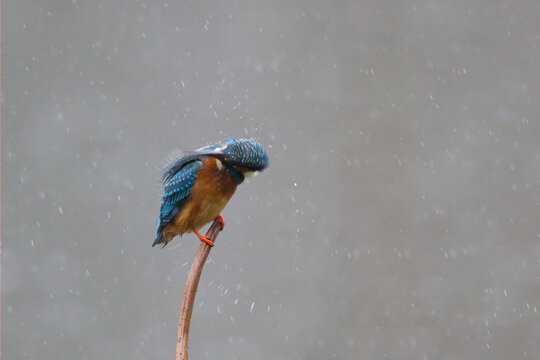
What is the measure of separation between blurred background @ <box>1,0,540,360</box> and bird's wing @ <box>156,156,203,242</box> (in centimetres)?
167

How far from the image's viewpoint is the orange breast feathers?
183 centimetres

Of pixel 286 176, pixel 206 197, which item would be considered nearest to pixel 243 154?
pixel 206 197

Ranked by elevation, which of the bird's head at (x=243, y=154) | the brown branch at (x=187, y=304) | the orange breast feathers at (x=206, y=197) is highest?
the orange breast feathers at (x=206, y=197)

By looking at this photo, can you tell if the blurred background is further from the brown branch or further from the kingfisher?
the brown branch

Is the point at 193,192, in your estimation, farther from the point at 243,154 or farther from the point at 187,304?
the point at 187,304

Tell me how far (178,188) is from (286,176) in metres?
1.89

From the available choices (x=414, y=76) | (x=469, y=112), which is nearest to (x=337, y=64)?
(x=414, y=76)

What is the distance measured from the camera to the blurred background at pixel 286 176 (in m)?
3.63

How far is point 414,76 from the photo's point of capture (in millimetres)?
3799

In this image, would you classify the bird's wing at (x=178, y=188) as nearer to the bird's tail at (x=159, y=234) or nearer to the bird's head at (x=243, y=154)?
the bird's tail at (x=159, y=234)

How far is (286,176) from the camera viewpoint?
148 inches

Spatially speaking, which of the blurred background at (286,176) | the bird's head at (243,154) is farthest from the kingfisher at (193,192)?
the blurred background at (286,176)

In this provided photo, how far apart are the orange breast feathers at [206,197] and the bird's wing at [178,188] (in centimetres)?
1

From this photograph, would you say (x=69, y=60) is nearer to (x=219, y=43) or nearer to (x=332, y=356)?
(x=219, y=43)
